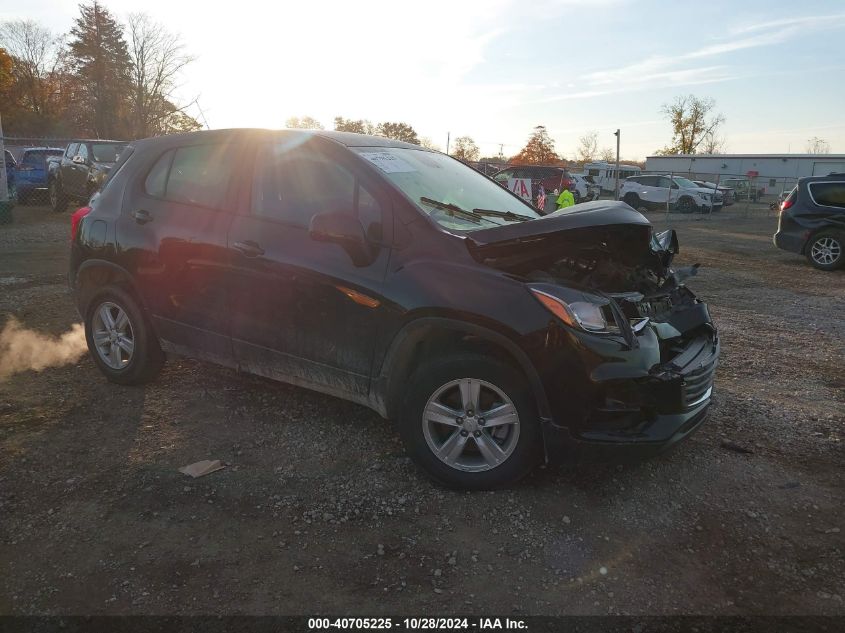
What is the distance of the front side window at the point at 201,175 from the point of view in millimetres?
3930

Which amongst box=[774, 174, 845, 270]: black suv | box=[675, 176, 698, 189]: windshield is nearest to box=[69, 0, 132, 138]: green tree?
box=[675, 176, 698, 189]: windshield

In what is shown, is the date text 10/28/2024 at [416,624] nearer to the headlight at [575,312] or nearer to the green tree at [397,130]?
the headlight at [575,312]

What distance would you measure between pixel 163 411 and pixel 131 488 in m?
1.02

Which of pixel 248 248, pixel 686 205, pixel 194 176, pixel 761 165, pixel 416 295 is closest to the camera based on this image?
pixel 416 295

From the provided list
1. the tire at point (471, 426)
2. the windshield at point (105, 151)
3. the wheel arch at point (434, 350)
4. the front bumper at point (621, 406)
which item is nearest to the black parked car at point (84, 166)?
the windshield at point (105, 151)

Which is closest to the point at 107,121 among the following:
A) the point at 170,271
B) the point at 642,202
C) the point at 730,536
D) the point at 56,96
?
the point at 56,96

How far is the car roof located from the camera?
148 inches

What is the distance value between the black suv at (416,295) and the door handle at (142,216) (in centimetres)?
1

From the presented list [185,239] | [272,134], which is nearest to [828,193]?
[272,134]

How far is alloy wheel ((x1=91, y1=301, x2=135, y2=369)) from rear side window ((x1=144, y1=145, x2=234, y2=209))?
945mm

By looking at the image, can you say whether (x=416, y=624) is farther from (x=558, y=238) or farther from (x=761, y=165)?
(x=761, y=165)

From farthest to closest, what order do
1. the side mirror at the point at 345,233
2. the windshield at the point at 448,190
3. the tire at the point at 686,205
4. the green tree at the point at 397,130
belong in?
the green tree at the point at 397,130
the tire at the point at 686,205
the windshield at the point at 448,190
the side mirror at the point at 345,233

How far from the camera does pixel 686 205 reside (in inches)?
1086

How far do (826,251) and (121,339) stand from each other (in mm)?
12035
